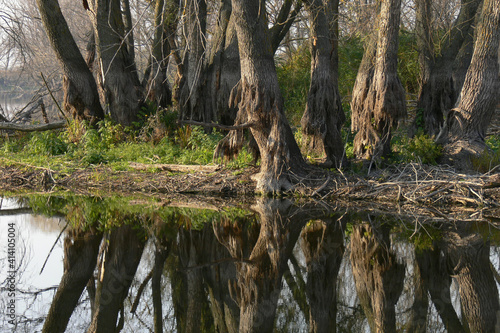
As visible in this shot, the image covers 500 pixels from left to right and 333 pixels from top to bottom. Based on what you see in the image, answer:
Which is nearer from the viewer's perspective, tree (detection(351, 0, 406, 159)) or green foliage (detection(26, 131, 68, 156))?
tree (detection(351, 0, 406, 159))

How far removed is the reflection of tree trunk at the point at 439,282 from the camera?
464cm

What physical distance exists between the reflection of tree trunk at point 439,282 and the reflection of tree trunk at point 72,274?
128 inches

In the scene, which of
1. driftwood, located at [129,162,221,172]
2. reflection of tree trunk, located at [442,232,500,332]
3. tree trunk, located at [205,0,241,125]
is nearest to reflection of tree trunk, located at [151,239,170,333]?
reflection of tree trunk, located at [442,232,500,332]

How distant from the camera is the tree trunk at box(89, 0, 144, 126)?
1322cm

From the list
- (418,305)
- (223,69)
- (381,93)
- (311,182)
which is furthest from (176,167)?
(418,305)

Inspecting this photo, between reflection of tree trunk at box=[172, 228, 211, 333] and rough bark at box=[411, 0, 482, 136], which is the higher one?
rough bark at box=[411, 0, 482, 136]

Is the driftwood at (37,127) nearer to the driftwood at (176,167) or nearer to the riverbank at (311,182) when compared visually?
the riverbank at (311,182)

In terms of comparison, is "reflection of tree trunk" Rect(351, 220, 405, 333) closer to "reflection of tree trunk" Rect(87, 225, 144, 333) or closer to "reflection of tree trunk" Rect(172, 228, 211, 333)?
"reflection of tree trunk" Rect(172, 228, 211, 333)

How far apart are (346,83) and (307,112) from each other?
692 cm

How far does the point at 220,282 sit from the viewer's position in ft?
18.4

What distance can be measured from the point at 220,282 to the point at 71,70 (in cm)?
953

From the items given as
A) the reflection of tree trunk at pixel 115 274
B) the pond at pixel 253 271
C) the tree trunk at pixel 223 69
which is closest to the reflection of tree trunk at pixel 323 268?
the pond at pixel 253 271

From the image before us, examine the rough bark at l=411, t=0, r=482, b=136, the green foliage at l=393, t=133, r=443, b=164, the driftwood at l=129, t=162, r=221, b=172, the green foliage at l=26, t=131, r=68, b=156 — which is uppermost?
the rough bark at l=411, t=0, r=482, b=136

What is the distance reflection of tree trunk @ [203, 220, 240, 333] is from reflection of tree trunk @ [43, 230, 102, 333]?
1274 millimetres
